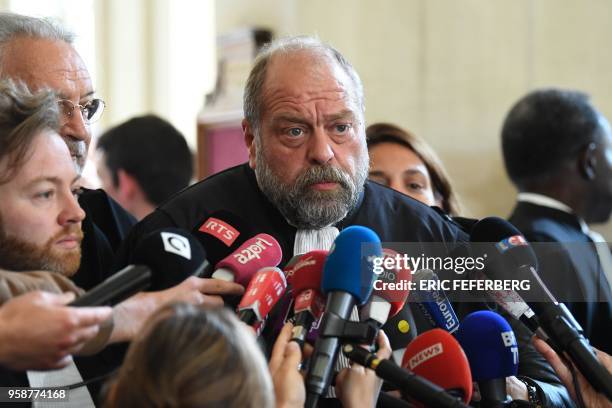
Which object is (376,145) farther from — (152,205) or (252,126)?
(152,205)

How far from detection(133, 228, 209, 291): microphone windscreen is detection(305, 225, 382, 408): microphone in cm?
24

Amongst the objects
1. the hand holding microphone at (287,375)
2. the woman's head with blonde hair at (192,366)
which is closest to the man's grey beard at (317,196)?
the hand holding microphone at (287,375)

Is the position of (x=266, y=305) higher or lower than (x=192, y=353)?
lower

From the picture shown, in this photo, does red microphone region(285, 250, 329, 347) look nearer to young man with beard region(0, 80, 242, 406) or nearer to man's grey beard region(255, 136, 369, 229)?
young man with beard region(0, 80, 242, 406)

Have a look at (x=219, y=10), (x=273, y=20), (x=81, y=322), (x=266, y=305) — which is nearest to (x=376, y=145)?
(x=266, y=305)

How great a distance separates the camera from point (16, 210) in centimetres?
192

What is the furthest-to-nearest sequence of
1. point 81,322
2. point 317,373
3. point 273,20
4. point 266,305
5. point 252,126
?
point 273,20 → point 252,126 → point 266,305 → point 317,373 → point 81,322

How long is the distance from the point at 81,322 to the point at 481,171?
4.12 metres

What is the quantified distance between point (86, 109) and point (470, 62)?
10.5 ft

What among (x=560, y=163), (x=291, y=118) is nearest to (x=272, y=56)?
(x=291, y=118)

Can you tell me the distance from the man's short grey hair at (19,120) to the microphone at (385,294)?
27.5 inches

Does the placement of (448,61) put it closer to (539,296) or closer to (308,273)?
(539,296)

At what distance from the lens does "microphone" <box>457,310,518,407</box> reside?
80.0 inches

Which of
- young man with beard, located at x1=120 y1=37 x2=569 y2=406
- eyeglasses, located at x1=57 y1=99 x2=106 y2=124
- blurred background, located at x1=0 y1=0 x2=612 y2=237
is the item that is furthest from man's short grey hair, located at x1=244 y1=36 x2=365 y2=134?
blurred background, located at x1=0 y1=0 x2=612 y2=237
